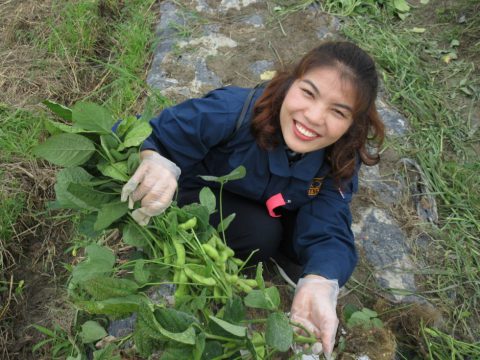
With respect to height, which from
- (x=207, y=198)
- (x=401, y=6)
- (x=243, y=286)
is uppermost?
(x=207, y=198)

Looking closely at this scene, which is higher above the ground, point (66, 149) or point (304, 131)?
point (66, 149)

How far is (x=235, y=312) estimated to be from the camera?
872mm

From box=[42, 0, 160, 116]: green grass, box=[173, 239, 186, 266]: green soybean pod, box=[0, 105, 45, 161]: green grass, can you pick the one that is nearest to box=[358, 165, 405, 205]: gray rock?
box=[42, 0, 160, 116]: green grass

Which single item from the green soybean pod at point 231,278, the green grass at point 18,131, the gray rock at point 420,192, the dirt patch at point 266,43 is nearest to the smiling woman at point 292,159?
the green soybean pod at point 231,278

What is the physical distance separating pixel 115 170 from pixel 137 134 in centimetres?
9

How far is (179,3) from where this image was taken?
253cm

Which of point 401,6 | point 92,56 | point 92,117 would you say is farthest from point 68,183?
point 401,6

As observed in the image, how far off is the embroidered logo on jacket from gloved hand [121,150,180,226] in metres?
0.51

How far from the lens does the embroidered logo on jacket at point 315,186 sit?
1.42 m

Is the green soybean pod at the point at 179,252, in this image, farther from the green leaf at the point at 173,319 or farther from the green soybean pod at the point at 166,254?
the green leaf at the point at 173,319

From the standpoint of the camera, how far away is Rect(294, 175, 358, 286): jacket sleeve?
1276 millimetres

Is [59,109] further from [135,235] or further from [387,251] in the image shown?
[387,251]

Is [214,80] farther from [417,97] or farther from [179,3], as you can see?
[417,97]

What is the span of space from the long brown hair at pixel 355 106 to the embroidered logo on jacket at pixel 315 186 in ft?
0.18
